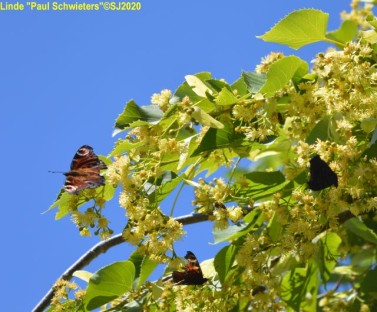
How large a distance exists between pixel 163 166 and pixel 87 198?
0.20 m

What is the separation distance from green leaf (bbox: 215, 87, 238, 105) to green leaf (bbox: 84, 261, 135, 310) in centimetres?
50

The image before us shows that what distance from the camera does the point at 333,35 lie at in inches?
71.7

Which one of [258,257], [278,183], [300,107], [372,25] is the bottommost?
[258,257]

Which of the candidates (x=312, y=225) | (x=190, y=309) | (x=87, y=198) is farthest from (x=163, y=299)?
(x=312, y=225)

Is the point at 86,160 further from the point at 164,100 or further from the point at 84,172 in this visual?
the point at 164,100

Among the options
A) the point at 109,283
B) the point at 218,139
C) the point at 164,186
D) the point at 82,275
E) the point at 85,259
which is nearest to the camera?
the point at 218,139

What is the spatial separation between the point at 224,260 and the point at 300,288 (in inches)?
7.6

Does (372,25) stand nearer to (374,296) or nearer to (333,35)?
(333,35)

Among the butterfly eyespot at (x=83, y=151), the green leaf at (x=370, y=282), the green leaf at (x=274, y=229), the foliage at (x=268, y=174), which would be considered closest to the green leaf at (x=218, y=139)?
the foliage at (x=268, y=174)

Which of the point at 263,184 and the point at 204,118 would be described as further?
the point at 263,184

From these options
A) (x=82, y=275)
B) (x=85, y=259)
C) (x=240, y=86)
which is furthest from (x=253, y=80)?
(x=85, y=259)

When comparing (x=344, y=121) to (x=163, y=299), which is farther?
(x=163, y=299)

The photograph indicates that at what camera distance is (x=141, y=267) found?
6.46 ft

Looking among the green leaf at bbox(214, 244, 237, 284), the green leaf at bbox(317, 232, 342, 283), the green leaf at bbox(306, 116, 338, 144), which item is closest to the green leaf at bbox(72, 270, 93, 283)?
the green leaf at bbox(214, 244, 237, 284)
